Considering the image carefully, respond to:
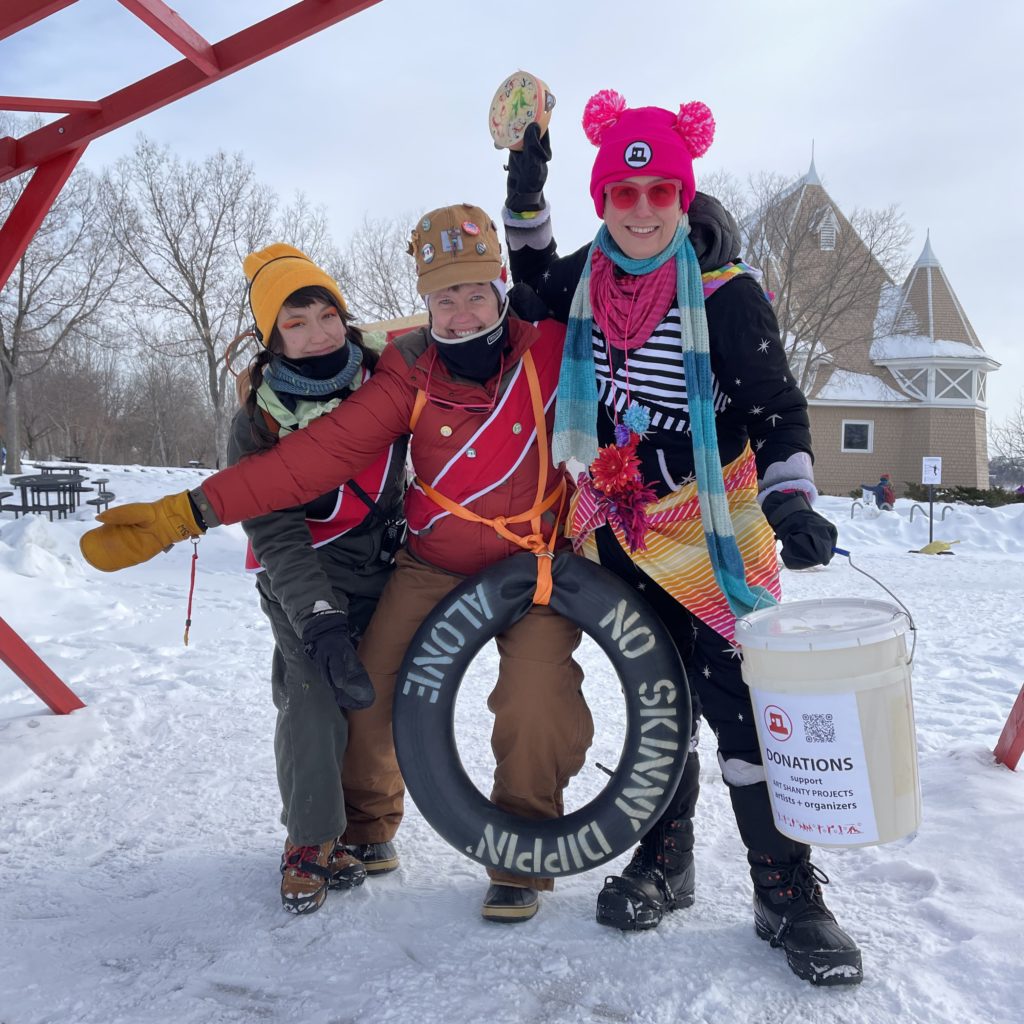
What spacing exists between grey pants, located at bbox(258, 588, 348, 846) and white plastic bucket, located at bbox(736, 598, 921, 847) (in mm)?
1160

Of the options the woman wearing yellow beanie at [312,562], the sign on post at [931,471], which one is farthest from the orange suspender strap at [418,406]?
the sign on post at [931,471]

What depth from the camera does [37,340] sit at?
2238 cm

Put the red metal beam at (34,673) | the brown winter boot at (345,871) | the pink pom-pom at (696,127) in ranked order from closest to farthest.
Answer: the pink pom-pom at (696,127), the brown winter boot at (345,871), the red metal beam at (34,673)

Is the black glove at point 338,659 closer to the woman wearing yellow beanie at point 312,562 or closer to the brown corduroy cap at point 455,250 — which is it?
the woman wearing yellow beanie at point 312,562

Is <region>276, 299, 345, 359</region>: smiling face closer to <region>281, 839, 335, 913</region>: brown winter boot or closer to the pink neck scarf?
the pink neck scarf

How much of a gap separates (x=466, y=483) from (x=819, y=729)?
3.52ft

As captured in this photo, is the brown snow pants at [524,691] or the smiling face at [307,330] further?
the smiling face at [307,330]

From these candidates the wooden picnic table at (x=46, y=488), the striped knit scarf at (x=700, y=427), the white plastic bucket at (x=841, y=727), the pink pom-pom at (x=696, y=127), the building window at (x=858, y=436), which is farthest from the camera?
the building window at (x=858, y=436)

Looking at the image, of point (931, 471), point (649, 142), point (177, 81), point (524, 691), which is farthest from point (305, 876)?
point (931, 471)

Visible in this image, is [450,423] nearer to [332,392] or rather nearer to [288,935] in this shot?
[332,392]

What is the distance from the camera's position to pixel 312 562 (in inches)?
94.9

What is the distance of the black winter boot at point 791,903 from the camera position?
1881 mm

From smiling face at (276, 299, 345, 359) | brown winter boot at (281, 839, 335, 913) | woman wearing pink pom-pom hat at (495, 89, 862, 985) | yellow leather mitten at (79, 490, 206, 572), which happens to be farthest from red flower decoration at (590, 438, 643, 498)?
brown winter boot at (281, 839, 335, 913)

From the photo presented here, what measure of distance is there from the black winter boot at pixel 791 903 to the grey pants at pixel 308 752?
3.44 feet
